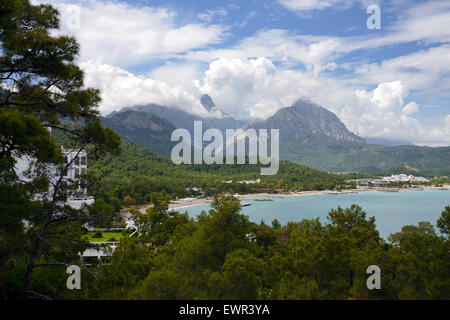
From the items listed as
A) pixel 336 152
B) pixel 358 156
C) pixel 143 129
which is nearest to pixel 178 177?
pixel 143 129

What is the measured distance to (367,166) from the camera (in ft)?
492

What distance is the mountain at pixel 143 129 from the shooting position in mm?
107188

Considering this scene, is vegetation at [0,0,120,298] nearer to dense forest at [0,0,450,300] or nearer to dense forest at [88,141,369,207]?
dense forest at [0,0,450,300]

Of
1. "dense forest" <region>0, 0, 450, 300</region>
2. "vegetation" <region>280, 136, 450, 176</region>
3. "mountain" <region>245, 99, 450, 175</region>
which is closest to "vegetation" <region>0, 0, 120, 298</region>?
"dense forest" <region>0, 0, 450, 300</region>

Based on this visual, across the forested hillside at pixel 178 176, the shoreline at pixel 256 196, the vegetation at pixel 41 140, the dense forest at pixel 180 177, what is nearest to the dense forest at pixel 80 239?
the vegetation at pixel 41 140

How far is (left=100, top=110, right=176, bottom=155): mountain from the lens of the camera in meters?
107

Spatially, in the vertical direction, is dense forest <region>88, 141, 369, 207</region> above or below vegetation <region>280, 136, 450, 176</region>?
below

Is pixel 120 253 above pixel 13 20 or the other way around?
the other way around

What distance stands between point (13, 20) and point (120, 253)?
16.8 feet

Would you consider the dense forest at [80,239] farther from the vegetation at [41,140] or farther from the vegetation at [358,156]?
the vegetation at [358,156]

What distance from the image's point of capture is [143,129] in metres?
115

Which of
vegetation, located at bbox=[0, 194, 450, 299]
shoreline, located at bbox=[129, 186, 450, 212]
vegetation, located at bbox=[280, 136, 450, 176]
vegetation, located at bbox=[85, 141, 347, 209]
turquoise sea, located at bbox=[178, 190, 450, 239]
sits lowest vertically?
turquoise sea, located at bbox=[178, 190, 450, 239]
